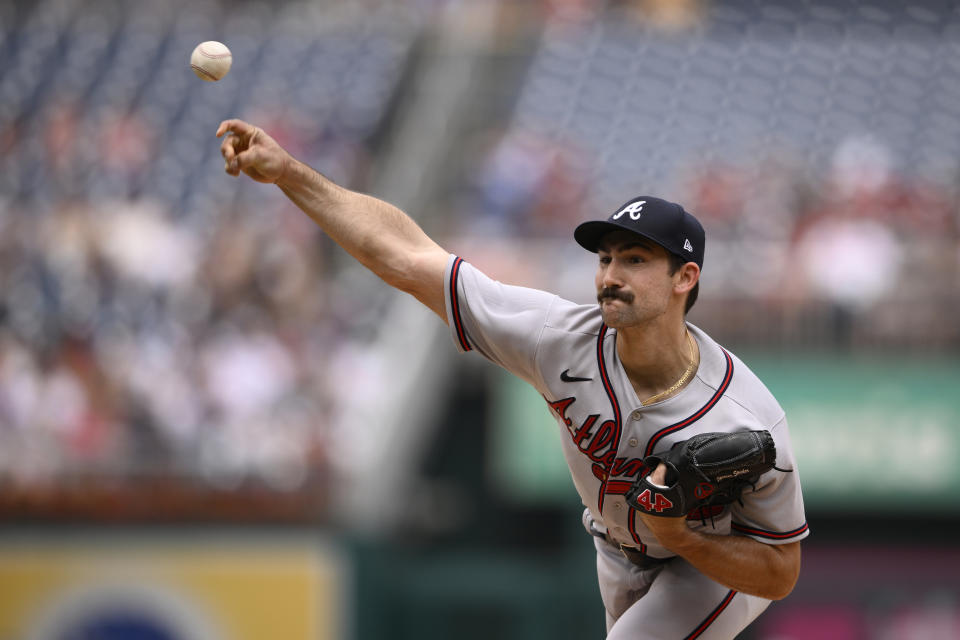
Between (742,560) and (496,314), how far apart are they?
941 mm

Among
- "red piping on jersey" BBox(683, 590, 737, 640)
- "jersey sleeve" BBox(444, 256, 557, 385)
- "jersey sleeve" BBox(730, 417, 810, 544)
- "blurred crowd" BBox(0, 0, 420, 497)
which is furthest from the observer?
"blurred crowd" BBox(0, 0, 420, 497)

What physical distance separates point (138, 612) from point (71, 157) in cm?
450

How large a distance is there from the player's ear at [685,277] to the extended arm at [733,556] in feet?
1.61

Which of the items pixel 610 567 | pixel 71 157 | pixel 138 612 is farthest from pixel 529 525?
pixel 610 567

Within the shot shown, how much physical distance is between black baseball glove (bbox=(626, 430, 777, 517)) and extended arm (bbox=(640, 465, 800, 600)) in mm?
38

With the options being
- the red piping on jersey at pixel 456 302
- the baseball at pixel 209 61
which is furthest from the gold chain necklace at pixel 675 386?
the baseball at pixel 209 61

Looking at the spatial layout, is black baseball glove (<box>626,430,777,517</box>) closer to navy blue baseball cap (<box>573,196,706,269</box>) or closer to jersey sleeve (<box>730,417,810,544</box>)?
jersey sleeve (<box>730,417,810,544</box>)

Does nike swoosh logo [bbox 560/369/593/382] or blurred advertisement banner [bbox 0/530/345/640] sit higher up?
nike swoosh logo [bbox 560/369/593/382]

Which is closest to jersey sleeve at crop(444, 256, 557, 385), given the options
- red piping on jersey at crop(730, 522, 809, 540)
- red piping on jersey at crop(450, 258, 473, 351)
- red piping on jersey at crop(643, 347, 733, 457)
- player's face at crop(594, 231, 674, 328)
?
red piping on jersey at crop(450, 258, 473, 351)

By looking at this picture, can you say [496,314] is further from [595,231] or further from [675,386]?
[675,386]

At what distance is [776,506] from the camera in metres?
3.63

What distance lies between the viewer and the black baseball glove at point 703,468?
337 centimetres

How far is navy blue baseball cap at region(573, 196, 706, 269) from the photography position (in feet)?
11.3

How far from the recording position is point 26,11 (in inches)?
570
